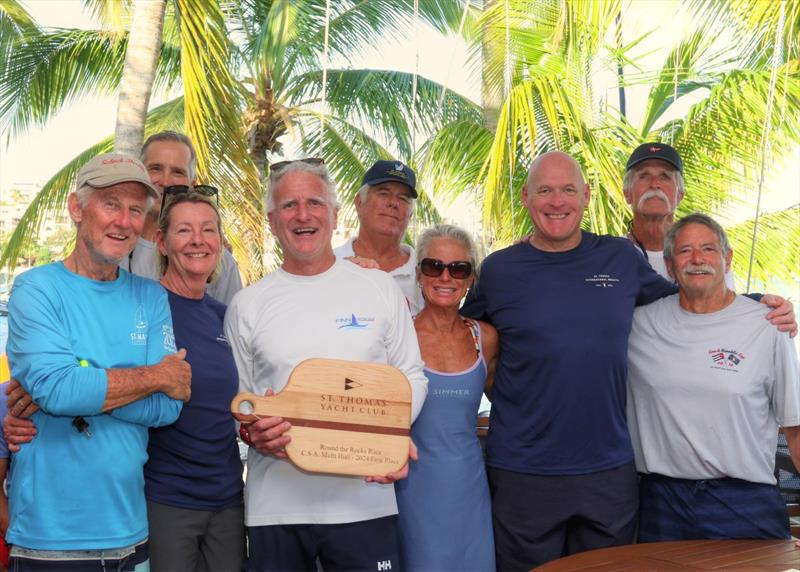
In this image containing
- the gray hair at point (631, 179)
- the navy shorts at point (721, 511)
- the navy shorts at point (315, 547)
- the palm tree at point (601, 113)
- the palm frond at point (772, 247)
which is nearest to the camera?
the navy shorts at point (315, 547)

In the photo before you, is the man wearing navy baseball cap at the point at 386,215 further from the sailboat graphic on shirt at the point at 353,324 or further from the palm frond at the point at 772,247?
the palm frond at the point at 772,247

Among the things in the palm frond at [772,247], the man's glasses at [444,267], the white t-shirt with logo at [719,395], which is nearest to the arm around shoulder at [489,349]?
the man's glasses at [444,267]

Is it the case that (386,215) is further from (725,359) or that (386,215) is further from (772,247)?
(772,247)

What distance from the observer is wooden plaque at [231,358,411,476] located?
2742 mm

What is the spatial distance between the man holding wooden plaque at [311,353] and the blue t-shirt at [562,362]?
56 cm

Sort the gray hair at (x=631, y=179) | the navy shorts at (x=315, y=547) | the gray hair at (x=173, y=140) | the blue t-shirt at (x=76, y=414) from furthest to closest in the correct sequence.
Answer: the gray hair at (x=631, y=179)
the gray hair at (x=173, y=140)
the navy shorts at (x=315, y=547)
the blue t-shirt at (x=76, y=414)

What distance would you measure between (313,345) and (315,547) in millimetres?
703

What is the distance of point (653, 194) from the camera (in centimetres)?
452

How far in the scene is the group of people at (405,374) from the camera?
262cm

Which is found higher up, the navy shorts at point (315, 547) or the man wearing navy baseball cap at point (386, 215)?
the man wearing navy baseball cap at point (386, 215)

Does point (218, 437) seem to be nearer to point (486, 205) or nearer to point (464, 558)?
point (464, 558)

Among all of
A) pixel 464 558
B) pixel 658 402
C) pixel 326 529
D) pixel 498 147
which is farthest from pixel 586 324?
pixel 498 147

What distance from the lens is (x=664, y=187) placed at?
457 cm

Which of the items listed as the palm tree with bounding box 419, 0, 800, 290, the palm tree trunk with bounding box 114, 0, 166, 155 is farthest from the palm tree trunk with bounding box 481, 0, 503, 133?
the palm tree trunk with bounding box 114, 0, 166, 155
